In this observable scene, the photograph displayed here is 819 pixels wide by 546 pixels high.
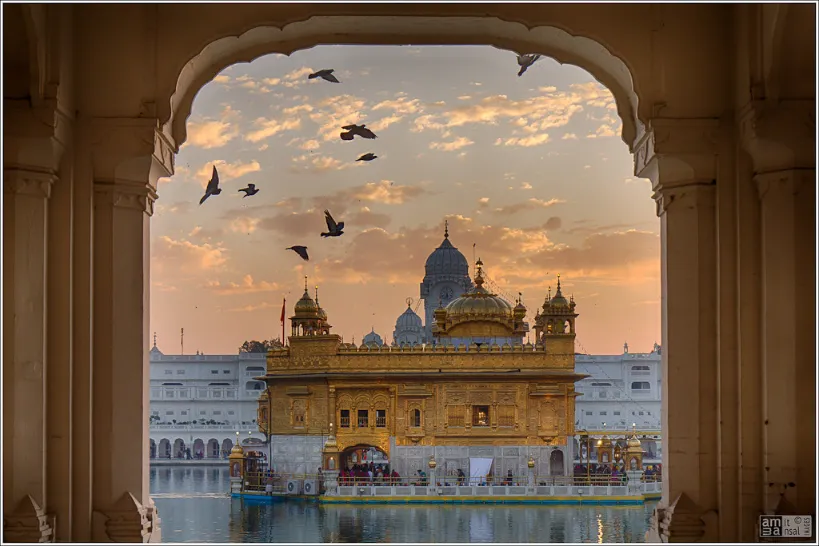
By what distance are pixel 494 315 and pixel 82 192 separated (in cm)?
1696

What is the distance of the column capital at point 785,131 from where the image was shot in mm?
3562

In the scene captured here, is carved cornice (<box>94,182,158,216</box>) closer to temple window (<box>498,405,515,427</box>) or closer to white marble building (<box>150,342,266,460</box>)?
temple window (<box>498,405,515,427</box>)

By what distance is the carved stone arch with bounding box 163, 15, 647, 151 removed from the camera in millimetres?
3809

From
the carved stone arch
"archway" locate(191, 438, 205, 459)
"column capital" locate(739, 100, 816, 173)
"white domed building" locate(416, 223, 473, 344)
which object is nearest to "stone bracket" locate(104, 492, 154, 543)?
the carved stone arch

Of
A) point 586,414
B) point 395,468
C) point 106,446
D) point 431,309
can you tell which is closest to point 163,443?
point 431,309

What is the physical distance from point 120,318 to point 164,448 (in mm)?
30274

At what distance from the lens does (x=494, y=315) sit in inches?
805

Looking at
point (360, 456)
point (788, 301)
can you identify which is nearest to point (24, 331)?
point (788, 301)

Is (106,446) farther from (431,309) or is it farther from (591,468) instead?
(431,309)

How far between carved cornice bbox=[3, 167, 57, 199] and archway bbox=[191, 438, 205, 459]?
29.4 m

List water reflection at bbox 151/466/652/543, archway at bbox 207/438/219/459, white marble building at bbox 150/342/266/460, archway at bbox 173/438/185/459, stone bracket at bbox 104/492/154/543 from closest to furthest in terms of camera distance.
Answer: stone bracket at bbox 104/492/154/543 < water reflection at bbox 151/466/652/543 < archway at bbox 173/438/185/459 < archway at bbox 207/438/219/459 < white marble building at bbox 150/342/266/460

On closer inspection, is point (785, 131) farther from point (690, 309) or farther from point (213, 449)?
point (213, 449)

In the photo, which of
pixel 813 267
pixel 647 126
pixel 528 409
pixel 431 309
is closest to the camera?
pixel 813 267

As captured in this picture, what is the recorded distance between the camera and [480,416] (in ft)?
64.1
